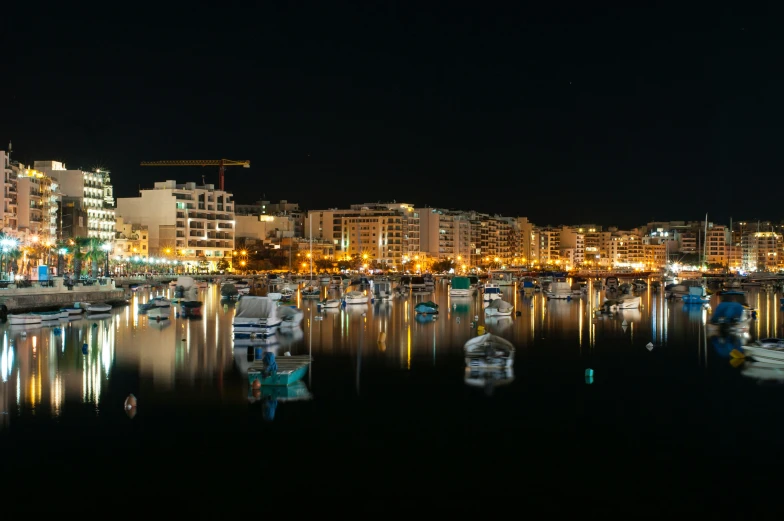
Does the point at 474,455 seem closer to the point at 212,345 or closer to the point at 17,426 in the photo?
the point at 17,426

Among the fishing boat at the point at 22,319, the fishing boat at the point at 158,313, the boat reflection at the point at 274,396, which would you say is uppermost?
the fishing boat at the point at 22,319

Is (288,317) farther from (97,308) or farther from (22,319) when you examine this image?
(97,308)

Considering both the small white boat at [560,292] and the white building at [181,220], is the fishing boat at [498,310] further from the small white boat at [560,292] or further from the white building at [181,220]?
the white building at [181,220]

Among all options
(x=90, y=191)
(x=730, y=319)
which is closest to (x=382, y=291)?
(x=730, y=319)

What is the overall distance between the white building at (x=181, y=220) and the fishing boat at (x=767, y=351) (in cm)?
11686

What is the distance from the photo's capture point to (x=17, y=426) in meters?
18.9

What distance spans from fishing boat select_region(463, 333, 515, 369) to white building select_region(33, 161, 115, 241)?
97324 millimetres

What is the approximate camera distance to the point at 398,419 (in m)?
20.0

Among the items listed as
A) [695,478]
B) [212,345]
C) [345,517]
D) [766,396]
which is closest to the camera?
[345,517]

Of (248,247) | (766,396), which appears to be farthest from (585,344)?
(248,247)

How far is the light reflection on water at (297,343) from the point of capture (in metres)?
24.9

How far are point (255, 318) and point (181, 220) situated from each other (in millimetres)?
105908

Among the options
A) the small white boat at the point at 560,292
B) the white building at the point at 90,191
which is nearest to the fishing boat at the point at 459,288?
the small white boat at the point at 560,292

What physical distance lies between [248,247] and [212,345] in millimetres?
116379
